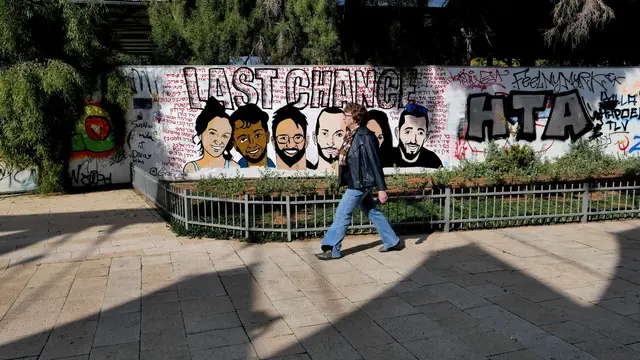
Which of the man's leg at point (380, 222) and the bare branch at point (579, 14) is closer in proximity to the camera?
the man's leg at point (380, 222)

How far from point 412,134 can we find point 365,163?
8.28m

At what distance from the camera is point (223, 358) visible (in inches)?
146

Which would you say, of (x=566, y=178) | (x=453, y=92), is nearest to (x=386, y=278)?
(x=566, y=178)

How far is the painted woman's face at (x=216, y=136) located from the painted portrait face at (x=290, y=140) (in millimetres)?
1230

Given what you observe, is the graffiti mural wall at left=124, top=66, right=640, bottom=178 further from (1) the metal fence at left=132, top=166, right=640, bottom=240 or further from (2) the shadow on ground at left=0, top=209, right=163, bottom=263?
(1) the metal fence at left=132, top=166, right=640, bottom=240

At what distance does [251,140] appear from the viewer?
13.1 m

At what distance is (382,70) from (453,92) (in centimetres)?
199

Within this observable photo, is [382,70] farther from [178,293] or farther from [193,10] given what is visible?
[178,293]

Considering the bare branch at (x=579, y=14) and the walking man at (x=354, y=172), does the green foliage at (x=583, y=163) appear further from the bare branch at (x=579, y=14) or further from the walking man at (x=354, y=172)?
the walking man at (x=354, y=172)

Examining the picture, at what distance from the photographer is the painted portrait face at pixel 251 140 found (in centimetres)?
1306

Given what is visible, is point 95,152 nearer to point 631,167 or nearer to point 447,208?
point 447,208

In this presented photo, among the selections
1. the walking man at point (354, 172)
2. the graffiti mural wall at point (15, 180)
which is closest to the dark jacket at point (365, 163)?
the walking man at point (354, 172)

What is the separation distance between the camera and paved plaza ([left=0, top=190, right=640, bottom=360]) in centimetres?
389

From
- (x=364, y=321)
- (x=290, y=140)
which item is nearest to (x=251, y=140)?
(x=290, y=140)
